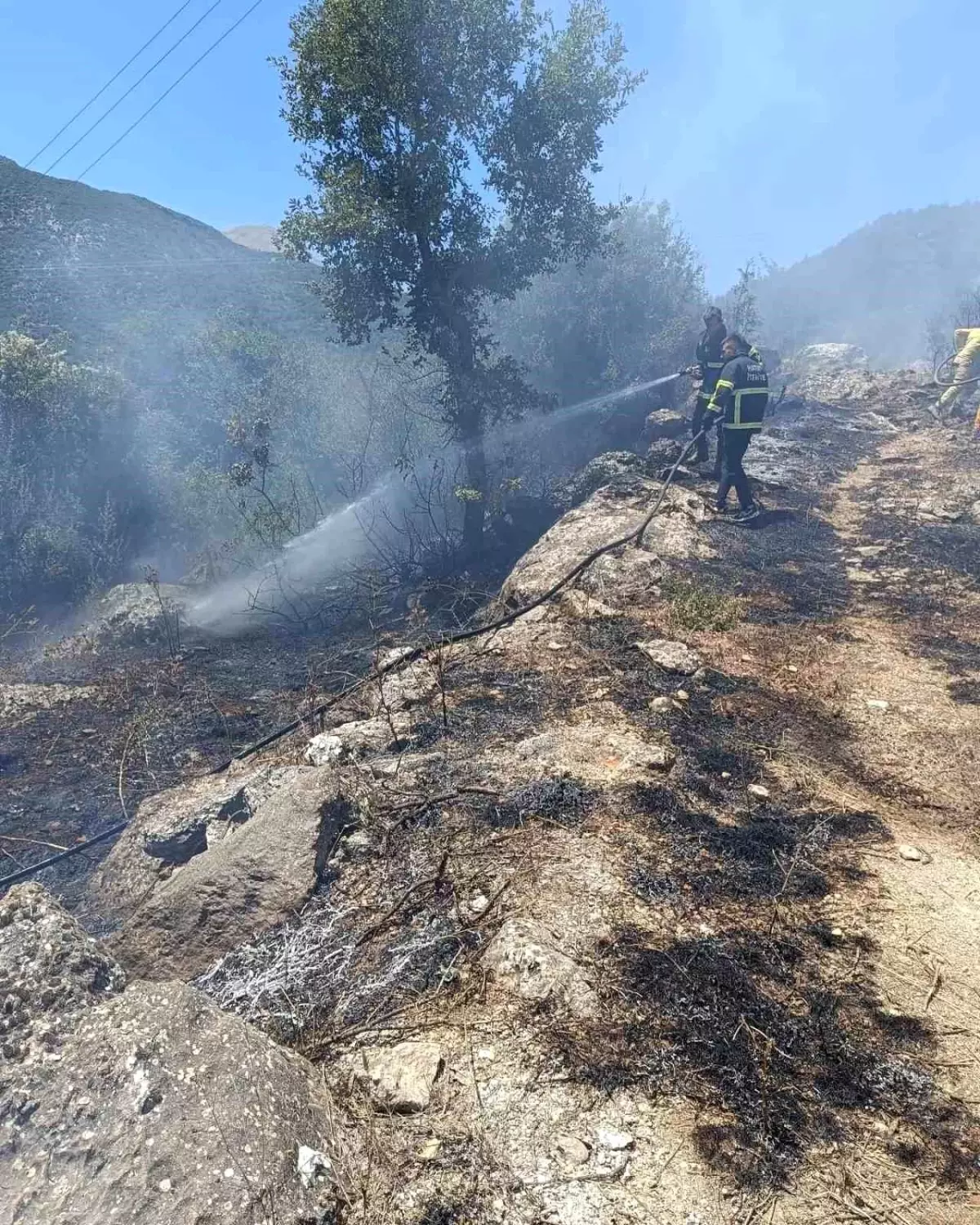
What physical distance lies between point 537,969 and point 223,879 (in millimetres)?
1331

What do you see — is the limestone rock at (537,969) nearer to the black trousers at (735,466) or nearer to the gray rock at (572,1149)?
the gray rock at (572,1149)

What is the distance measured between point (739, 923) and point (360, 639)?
558 centimetres

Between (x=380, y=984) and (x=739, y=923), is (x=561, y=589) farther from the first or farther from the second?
(x=380, y=984)

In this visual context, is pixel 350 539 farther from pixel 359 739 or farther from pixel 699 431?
pixel 359 739

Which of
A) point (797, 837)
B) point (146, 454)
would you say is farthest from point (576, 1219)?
point (146, 454)

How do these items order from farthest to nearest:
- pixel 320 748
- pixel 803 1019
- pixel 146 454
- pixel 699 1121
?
pixel 146 454 < pixel 320 748 < pixel 803 1019 < pixel 699 1121

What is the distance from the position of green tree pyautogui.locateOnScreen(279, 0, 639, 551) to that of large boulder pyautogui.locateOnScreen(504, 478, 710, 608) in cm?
240

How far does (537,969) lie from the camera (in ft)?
7.94

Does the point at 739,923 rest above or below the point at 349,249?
below

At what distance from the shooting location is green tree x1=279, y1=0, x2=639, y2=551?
829 cm

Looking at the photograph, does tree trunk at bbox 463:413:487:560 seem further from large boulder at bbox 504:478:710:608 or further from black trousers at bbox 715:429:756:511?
black trousers at bbox 715:429:756:511

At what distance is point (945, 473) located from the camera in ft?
31.4

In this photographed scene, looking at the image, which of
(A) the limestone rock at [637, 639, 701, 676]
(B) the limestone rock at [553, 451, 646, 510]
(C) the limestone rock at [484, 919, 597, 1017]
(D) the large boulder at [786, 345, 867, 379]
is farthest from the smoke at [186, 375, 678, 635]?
(D) the large boulder at [786, 345, 867, 379]

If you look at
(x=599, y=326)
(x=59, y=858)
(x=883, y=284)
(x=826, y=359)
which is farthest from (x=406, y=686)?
(x=883, y=284)
